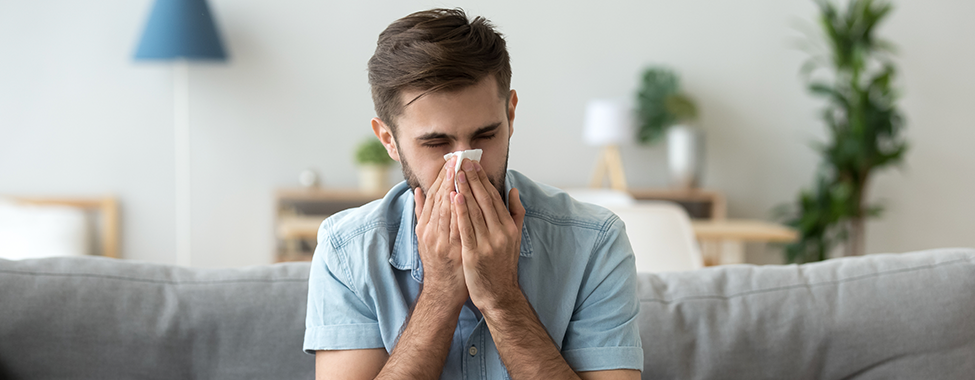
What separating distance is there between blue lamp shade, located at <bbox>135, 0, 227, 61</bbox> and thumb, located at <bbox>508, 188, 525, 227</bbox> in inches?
114

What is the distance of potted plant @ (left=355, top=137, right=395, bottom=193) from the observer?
12.1 feet

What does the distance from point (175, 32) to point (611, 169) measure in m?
2.32

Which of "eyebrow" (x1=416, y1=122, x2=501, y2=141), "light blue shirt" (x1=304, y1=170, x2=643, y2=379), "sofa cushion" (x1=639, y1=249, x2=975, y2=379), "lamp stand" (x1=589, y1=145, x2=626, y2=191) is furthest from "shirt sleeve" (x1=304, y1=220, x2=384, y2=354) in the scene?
"lamp stand" (x1=589, y1=145, x2=626, y2=191)

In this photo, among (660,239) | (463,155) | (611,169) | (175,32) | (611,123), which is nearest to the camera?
(463,155)

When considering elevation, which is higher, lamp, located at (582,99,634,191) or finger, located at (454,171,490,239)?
lamp, located at (582,99,634,191)

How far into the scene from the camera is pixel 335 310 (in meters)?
1.05

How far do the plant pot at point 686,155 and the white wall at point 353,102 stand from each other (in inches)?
10.9

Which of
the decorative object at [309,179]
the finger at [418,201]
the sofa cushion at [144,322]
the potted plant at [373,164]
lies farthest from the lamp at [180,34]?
the finger at [418,201]

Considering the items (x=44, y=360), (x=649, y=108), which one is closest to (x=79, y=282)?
(x=44, y=360)

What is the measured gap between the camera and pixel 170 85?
3.81 m

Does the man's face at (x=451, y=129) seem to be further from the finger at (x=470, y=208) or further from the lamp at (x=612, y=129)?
the lamp at (x=612, y=129)

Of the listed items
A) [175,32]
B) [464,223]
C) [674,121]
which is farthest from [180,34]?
[464,223]

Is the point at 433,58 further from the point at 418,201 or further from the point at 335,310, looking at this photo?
the point at 335,310

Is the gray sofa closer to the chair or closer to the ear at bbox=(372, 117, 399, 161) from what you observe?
the ear at bbox=(372, 117, 399, 161)
